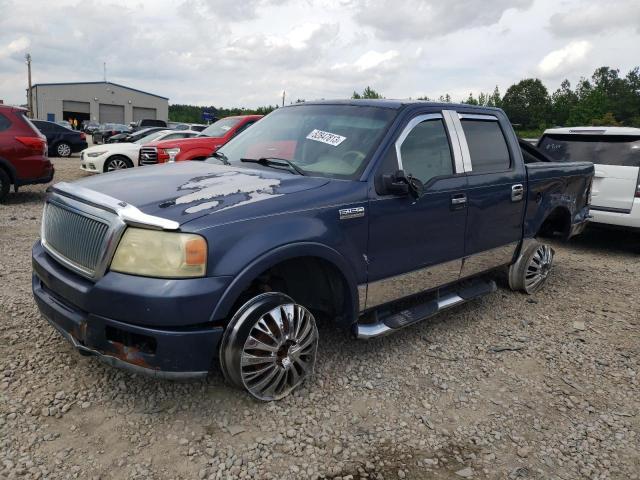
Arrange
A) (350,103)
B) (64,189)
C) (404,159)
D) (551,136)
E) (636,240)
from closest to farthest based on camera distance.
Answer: (64,189) → (404,159) → (350,103) → (551,136) → (636,240)

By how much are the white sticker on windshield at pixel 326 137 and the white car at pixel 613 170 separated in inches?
191

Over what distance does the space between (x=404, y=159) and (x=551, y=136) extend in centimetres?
519

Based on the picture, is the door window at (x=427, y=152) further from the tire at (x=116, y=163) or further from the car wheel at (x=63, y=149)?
the car wheel at (x=63, y=149)

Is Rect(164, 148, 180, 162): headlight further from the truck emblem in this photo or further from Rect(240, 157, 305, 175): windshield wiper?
the truck emblem

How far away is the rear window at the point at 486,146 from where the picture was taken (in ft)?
13.9

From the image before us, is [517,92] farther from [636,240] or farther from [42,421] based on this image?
[42,421]

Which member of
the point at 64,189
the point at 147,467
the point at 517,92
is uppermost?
the point at 517,92

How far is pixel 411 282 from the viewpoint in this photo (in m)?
3.71

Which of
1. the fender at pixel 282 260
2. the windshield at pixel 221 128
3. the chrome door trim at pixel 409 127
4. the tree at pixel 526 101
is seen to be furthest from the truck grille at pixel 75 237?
the tree at pixel 526 101

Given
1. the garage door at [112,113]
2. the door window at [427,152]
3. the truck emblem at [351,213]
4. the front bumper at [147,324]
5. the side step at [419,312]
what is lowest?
the side step at [419,312]

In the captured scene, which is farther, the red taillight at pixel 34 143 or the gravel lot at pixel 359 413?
the red taillight at pixel 34 143

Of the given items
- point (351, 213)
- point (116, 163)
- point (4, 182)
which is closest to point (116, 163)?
point (116, 163)

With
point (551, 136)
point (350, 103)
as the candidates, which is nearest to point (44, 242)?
point (350, 103)

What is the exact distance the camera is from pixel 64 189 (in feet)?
10.3
